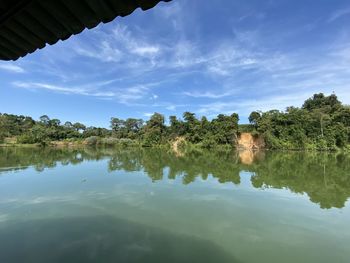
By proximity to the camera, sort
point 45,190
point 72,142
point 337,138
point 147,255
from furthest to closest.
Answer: point 72,142, point 337,138, point 45,190, point 147,255

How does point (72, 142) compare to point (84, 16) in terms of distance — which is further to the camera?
point (72, 142)

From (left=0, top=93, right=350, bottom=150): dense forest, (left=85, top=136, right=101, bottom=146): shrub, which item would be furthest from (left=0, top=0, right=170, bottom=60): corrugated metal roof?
(left=85, top=136, right=101, bottom=146): shrub

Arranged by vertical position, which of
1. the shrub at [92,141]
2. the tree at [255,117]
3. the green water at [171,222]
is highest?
the tree at [255,117]

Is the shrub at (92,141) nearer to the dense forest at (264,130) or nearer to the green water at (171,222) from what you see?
the dense forest at (264,130)

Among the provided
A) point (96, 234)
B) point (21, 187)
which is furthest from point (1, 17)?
point (21, 187)

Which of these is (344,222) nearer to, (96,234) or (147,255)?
(147,255)

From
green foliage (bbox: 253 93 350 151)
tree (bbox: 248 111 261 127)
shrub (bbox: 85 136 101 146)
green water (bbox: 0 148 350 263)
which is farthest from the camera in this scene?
shrub (bbox: 85 136 101 146)

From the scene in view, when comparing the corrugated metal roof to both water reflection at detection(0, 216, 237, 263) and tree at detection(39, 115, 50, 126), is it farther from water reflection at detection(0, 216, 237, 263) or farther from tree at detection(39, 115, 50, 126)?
tree at detection(39, 115, 50, 126)

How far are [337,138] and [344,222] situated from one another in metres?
28.8

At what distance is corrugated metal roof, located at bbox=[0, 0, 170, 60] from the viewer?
1.44 meters

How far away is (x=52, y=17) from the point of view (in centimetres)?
158

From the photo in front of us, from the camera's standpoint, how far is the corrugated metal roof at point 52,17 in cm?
144

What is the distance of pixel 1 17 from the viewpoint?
5.01 ft

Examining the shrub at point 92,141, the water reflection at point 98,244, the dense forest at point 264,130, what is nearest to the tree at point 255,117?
the dense forest at point 264,130
